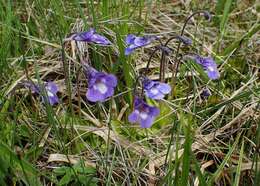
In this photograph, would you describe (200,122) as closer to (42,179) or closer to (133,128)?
(133,128)

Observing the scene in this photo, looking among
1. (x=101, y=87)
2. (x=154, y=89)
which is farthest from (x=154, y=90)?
(x=101, y=87)

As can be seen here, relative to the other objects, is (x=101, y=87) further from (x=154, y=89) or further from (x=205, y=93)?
(x=205, y=93)

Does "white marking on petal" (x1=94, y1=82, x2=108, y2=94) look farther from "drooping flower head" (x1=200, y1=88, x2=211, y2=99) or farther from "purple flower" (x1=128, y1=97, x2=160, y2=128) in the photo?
"drooping flower head" (x1=200, y1=88, x2=211, y2=99)

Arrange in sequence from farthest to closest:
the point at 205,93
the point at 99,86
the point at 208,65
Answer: the point at 205,93 < the point at 208,65 < the point at 99,86

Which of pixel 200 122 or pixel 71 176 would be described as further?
pixel 200 122

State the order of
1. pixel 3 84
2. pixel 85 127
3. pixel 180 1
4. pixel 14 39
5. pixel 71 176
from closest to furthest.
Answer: pixel 71 176 → pixel 85 127 → pixel 3 84 → pixel 14 39 → pixel 180 1

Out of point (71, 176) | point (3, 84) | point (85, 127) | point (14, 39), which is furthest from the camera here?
point (14, 39)

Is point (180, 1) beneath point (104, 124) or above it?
above

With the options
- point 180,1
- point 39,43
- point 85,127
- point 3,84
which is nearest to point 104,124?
point 85,127
